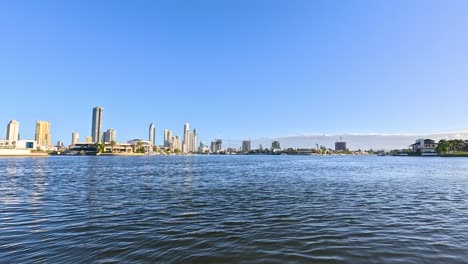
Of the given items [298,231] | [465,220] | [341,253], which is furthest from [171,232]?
[465,220]

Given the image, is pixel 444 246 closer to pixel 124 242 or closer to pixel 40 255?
pixel 124 242

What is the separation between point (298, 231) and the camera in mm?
13992

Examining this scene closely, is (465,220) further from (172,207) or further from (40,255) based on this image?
(40,255)

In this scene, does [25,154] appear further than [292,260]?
Yes

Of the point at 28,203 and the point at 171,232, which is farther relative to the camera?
the point at 28,203

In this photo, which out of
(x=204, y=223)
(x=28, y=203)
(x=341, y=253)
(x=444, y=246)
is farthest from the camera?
(x=28, y=203)

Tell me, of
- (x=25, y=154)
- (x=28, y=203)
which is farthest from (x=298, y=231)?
(x=25, y=154)

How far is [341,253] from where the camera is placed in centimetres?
1080

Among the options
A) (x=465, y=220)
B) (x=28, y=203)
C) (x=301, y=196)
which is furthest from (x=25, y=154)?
(x=465, y=220)

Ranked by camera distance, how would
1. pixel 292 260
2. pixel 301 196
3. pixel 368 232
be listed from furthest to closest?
pixel 301 196, pixel 368 232, pixel 292 260

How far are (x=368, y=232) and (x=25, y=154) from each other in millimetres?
229059

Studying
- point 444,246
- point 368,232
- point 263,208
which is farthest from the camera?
point 263,208

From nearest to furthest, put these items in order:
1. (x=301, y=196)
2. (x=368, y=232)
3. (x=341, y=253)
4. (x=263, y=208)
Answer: (x=341, y=253)
(x=368, y=232)
(x=263, y=208)
(x=301, y=196)

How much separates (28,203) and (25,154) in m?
208
